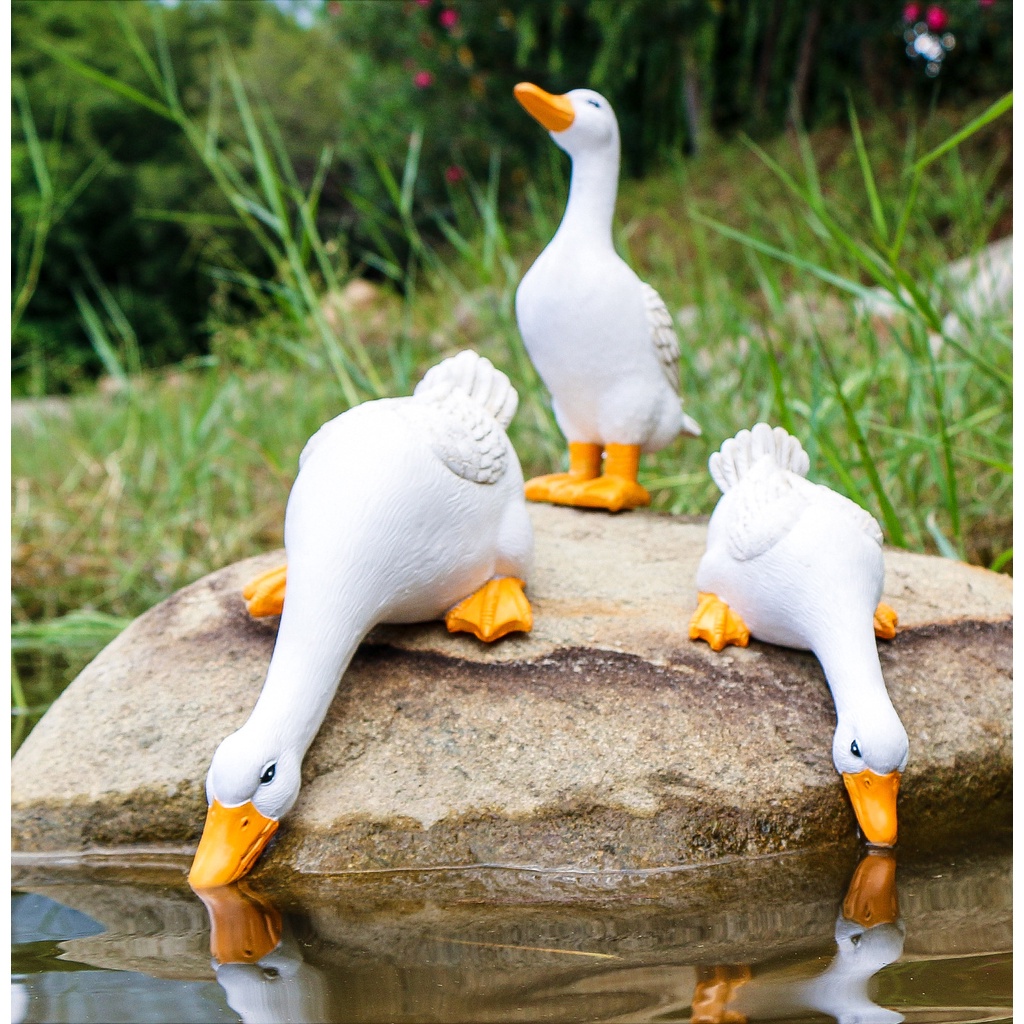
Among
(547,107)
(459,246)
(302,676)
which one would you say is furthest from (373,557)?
(459,246)

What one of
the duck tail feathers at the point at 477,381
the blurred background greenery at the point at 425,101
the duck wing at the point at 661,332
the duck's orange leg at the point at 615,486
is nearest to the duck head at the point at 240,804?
the duck tail feathers at the point at 477,381

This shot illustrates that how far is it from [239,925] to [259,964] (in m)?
0.12

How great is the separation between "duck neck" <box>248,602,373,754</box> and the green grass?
0.81 metres

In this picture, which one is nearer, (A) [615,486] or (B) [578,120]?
(B) [578,120]

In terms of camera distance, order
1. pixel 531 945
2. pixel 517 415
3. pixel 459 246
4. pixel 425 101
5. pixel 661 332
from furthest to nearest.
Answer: pixel 425 101 < pixel 517 415 < pixel 459 246 < pixel 661 332 < pixel 531 945

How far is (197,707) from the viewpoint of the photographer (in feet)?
4.94

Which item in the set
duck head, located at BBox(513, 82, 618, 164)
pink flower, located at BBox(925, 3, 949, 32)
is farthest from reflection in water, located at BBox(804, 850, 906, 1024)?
pink flower, located at BBox(925, 3, 949, 32)

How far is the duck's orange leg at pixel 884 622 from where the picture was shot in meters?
1.59

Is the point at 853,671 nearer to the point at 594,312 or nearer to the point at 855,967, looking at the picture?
the point at 855,967

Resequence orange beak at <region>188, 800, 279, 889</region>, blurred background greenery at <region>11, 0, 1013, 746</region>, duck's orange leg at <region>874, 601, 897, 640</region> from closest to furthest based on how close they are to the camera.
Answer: orange beak at <region>188, 800, 279, 889</region> < duck's orange leg at <region>874, 601, 897, 640</region> < blurred background greenery at <region>11, 0, 1013, 746</region>

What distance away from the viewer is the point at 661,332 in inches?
79.1

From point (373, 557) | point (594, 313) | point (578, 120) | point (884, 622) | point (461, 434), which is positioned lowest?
point (884, 622)

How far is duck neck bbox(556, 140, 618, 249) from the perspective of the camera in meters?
1.94

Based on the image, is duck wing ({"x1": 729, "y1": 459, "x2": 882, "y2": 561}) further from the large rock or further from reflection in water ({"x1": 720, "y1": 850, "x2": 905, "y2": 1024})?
reflection in water ({"x1": 720, "y1": 850, "x2": 905, "y2": 1024})
